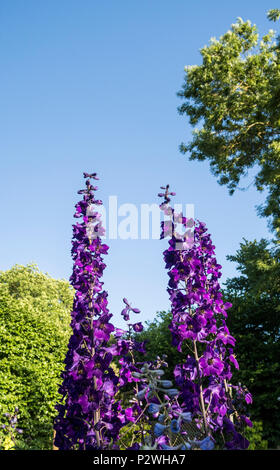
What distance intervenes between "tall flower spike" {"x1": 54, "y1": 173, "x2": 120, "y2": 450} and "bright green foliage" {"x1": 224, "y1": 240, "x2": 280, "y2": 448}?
7.42 meters

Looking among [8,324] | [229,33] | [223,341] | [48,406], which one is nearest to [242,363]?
[48,406]

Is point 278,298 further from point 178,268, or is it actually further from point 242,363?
point 178,268

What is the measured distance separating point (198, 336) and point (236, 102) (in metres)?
9.66

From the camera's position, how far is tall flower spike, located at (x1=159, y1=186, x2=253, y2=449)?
9.49 feet

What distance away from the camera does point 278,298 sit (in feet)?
37.8

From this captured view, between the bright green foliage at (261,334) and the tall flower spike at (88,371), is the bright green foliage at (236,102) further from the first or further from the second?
the tall flower spike at (88,371)

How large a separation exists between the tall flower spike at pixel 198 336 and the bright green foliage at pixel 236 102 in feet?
25.8

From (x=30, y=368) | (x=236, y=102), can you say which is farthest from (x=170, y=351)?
(x=236, y=102)

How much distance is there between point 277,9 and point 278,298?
9048 mm

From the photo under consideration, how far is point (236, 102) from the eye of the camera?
36.2 ft

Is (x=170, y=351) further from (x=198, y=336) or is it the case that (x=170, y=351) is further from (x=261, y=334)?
(x=198, y=336)

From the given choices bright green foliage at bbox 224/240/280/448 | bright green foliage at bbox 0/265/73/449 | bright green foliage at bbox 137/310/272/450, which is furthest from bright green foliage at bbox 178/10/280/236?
bright green foliage at bbox 0/265/73/449

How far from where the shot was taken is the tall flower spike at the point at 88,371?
9.55 ft

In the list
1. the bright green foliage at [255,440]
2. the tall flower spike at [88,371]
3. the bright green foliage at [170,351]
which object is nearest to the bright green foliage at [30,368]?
the bright green foliage at [170,351]
